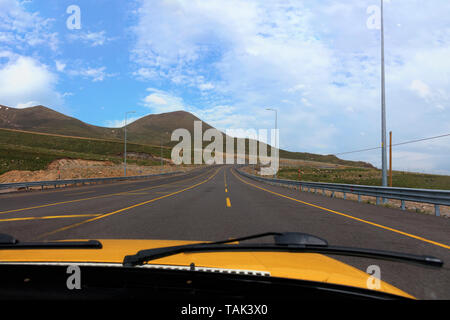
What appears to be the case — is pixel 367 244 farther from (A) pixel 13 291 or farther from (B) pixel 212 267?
(A) pixel 13 291

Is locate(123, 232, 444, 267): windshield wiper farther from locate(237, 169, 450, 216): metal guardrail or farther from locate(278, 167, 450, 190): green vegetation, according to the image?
locate(278, 167, 450, 190): green vegetation

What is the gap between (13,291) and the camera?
1.87m

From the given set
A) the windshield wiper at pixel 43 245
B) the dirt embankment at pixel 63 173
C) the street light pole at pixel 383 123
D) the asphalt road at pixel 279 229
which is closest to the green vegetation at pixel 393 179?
the street light pole at pixel 383 123

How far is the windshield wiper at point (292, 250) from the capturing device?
2.11 metres

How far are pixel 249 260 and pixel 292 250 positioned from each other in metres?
0.56

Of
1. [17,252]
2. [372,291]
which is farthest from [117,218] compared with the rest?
[372,291]

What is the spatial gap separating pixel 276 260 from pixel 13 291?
2015mm

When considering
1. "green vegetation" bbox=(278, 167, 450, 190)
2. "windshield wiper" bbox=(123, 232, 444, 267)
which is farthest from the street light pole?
"green vegetation" bbox=(278, 167, 450, 190)

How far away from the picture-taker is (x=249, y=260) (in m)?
2.30

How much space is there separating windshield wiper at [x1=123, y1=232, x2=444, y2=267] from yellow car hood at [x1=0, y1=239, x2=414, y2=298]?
0.05 m

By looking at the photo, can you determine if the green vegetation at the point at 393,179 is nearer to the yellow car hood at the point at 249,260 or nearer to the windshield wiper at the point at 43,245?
the yellow car hood at the point at 249,260

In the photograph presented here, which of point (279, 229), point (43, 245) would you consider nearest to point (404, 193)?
point (279, 229)

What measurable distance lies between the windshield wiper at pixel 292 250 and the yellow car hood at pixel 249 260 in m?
0.05

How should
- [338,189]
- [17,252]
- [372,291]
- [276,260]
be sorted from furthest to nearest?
[338,189] < [17,252] < [276,260] < [372,291]
